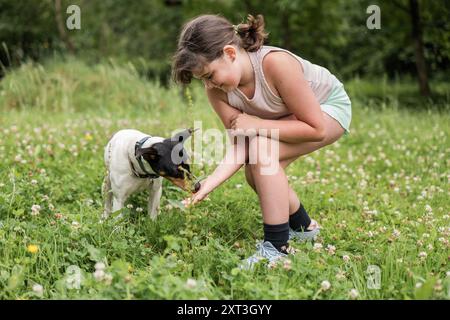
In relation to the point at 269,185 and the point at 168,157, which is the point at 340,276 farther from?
the point at 168,157

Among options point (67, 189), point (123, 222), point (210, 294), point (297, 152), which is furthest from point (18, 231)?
point (297, 152)

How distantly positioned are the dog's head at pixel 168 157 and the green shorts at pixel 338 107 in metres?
0.83

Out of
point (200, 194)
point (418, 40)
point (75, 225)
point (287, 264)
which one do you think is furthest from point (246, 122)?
Answer: point (418, 40)

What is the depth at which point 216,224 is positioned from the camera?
3.31 metres

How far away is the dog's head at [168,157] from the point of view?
3.04 m

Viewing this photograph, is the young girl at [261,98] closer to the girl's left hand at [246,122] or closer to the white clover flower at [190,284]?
the girl's left hand at [246,122]

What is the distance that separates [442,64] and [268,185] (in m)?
9.15

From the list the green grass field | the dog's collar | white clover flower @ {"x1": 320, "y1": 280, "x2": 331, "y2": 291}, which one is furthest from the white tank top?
white clover flower @ {"x1": 320, "y1": 280, "x2": 331, "y2": 291}

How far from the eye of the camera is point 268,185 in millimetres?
2805

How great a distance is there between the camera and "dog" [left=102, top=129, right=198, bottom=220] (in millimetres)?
3049

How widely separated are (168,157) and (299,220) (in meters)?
0.89

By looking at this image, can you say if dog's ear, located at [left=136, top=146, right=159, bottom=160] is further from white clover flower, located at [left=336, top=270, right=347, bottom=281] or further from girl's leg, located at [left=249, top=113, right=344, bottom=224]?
white clover flower, located at [left=336, top=270, right=347, bottom=281]

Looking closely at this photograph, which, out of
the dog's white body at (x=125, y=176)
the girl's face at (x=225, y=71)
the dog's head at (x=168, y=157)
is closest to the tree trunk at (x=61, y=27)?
the dog's white body at (x=125, y=176)

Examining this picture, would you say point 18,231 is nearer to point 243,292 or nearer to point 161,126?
point 243,292
